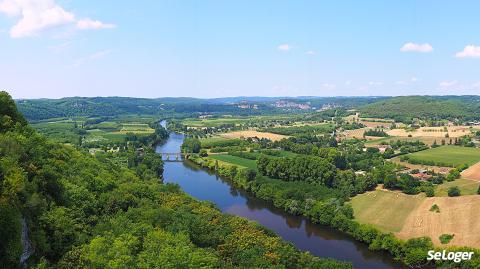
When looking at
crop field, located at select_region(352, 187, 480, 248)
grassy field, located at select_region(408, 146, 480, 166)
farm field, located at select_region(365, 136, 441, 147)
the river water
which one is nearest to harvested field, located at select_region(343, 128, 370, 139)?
farm field, located at select_region(365, 136, 441, 147)

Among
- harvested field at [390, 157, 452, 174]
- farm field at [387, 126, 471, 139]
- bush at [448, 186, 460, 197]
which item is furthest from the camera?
farm field at [387, 126, 471, 139]

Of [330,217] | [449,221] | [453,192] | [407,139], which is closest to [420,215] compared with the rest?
[449,221]

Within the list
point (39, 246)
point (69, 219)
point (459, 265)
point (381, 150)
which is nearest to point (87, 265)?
point (39, 246)

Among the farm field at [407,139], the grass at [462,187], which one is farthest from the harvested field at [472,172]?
the farm field at [407,139]

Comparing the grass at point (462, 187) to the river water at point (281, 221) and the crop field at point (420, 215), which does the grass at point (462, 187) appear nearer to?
the crop field at point (420, 215)

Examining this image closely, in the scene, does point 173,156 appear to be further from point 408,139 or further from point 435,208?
point 408,139

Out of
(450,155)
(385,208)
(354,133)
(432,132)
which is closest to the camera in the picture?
(385,208)

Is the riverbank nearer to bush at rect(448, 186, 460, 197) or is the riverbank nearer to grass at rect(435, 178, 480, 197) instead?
grass at rect(435, 178, 480, 197)

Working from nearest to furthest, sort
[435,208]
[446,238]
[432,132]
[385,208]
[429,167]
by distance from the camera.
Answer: [446,238]
[435,208]
[385,208]
[429,167]
[432,132]
